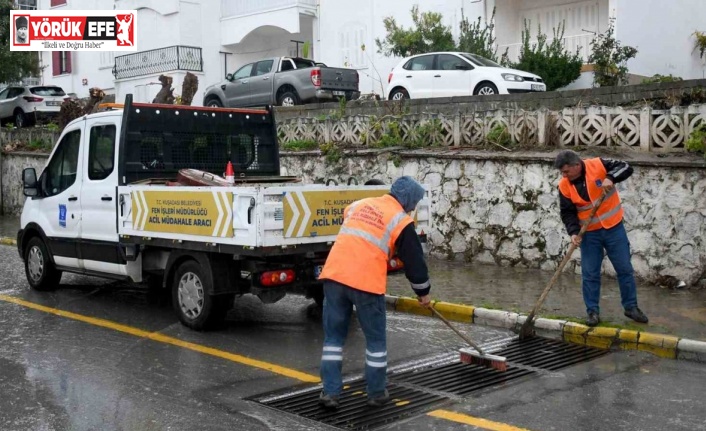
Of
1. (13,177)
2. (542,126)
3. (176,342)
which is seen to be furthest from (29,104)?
(176,342)

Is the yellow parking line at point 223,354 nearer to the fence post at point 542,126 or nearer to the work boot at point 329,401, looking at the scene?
the work boot at point 329,401

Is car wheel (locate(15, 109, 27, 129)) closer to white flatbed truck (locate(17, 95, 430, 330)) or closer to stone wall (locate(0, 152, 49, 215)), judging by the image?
stone wall (locate(0, 152, 49, 215))

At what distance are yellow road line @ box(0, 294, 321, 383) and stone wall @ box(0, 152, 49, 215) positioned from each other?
10820 mm

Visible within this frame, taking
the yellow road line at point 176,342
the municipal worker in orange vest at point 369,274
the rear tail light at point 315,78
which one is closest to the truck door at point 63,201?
the yellow road line at point 176,342

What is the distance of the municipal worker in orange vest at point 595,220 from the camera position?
785 centimetres

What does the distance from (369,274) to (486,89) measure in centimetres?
1171

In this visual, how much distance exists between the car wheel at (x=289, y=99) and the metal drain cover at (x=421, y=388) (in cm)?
1274

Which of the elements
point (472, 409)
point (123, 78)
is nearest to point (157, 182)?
point (472, 409)

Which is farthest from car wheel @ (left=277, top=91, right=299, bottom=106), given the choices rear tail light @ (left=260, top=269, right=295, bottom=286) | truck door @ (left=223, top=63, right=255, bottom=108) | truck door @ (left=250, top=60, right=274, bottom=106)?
rear tail light @ (left=260, top=269, right=295, bottom=286)

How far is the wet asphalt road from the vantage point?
5.51 meters

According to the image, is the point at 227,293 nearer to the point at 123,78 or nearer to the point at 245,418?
the point at 245,418

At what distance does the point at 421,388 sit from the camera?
631cm

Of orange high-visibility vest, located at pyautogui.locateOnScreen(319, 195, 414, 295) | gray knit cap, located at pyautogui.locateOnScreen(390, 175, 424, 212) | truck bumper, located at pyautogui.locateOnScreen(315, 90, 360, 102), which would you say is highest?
truck bumper, located at pyautogui.locateOnScreen(315, 90, 360, 102)

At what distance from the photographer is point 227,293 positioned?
7781 mm
